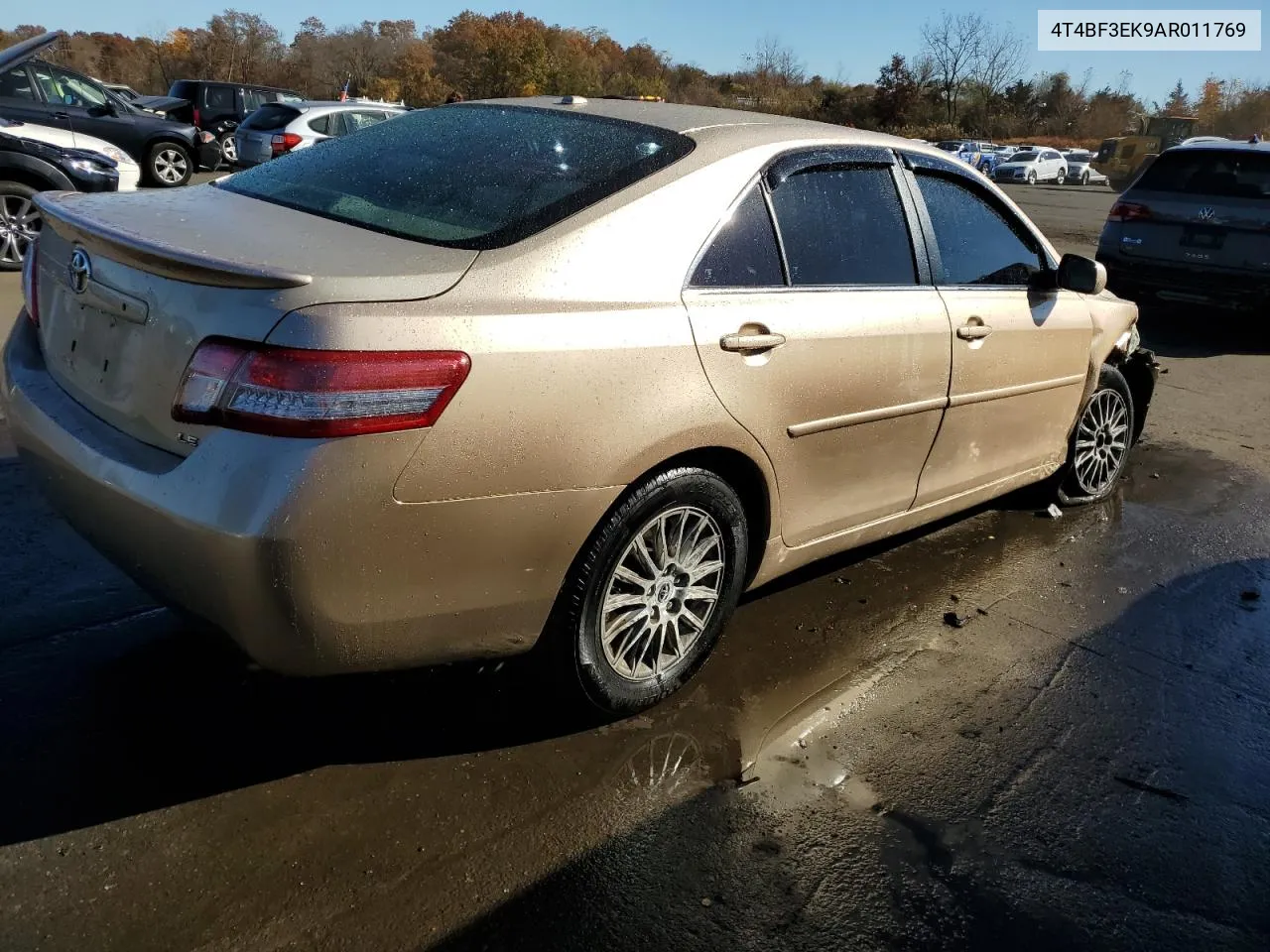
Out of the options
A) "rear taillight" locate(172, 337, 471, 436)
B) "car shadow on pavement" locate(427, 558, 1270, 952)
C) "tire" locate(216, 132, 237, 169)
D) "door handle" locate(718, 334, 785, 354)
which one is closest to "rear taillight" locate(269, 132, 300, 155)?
"tire" locate(216, 132, 237, 169)

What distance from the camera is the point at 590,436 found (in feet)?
8.43

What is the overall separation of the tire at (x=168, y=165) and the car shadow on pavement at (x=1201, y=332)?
12.8 meters

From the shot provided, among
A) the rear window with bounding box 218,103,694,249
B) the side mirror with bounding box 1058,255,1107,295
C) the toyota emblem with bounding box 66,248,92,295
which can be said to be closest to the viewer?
the toyota emblem with bounding box 66,248,92,295

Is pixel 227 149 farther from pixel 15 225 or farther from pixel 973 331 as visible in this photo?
pixel 973 331

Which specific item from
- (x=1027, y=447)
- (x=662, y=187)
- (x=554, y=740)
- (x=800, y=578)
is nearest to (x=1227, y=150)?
(x=1027, y=447)

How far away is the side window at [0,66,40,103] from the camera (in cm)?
1138

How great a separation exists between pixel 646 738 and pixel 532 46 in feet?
176

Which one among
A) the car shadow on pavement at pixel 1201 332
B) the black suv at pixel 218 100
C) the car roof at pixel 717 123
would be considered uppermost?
the black suv at pixel 218 100

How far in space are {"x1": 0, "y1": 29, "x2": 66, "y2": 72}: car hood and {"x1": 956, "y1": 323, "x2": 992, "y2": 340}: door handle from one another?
459cm

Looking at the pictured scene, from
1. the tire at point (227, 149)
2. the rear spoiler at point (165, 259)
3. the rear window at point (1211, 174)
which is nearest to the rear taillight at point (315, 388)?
the rear spoiler at point (165, 259)

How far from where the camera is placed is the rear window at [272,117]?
52.6 ft

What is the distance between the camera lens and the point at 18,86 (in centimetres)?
1157

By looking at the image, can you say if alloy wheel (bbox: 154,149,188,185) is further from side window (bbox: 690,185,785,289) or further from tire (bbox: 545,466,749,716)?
tire (bbox: 545,466,749,716)

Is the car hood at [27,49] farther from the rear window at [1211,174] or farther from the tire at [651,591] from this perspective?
the rear window at [1211,174]
